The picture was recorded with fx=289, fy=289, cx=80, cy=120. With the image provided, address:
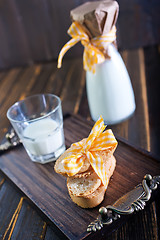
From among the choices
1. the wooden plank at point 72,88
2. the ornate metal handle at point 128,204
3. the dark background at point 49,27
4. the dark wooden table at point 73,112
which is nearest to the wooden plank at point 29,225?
the dark wooden table at point 73,112

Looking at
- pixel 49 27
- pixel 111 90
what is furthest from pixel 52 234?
pixel 49 27

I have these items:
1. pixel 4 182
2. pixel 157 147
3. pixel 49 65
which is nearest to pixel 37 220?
pixel 4 182

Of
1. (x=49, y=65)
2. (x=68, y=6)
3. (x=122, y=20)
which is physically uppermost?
(x=68, y=6)

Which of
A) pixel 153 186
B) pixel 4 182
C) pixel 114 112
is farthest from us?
pixel 114 112

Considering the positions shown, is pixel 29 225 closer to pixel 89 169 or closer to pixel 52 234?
pixel 52 234

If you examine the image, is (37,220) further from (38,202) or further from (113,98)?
(113,98)

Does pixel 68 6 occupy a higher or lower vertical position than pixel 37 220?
higher

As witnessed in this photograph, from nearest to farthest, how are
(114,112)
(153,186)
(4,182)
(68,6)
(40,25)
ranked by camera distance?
(153,186)
(4,182)
(114,112)
(68,6)
(40,25)
